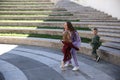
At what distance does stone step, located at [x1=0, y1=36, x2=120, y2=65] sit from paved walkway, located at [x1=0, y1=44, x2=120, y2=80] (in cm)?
25

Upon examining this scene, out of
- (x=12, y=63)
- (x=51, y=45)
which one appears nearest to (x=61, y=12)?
(x=51, y=45)

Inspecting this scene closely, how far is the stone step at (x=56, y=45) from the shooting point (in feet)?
32.8

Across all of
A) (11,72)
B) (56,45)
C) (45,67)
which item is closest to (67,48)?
(45,67)

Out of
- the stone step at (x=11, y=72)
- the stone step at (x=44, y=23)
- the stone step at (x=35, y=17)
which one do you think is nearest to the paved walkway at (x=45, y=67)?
the stone step at (x=11, y=72)

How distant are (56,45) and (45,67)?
324 cm

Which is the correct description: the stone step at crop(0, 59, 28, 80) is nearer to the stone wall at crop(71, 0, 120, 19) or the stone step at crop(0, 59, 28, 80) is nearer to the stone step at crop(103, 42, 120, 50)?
the stone step at crop(103, 42, 120, 50)

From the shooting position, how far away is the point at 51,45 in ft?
43.1

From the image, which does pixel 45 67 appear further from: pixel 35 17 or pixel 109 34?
pixel 35 17

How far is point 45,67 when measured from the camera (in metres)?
9.80

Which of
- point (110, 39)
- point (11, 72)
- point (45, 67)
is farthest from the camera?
point (110, 39)

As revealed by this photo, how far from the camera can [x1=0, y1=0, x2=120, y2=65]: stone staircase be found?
11717 mm

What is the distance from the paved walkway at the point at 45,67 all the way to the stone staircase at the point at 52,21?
2.22 ft

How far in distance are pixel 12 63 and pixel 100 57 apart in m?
3.21

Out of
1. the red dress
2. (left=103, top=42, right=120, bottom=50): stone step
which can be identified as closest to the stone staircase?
(left=103, top=42, right=120, bottom=50): stone step
